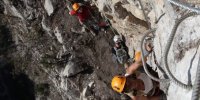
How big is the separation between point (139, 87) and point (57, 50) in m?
5.56

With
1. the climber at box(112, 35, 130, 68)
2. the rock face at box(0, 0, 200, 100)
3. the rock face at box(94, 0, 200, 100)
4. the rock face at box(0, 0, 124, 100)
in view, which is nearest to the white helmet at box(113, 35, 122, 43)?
the climber at box(112, 35, 130, 68)

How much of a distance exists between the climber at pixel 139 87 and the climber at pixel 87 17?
4205mm

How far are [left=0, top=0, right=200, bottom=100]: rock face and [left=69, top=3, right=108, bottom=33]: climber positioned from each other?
23 cm

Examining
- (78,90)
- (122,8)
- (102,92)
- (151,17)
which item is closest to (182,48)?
(151,17)

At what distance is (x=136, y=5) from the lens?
6.68 meters

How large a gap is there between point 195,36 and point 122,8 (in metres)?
3.74

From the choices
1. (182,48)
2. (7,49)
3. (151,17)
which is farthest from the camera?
(7,49)

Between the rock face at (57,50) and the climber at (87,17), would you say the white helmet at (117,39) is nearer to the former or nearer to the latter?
the rock face at (57,50)

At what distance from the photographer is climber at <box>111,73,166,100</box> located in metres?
5.92

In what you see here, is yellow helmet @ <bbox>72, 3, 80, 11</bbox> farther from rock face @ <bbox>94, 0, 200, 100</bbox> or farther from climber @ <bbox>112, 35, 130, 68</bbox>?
rock face @ <bbox>94, 0, 200, 100</bbox>

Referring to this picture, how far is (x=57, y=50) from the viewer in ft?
36.5

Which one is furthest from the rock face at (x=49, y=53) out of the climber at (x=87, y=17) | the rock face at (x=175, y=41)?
the rock face at (x=175, y=41)

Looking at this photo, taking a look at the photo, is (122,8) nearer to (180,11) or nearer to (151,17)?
(151,17)

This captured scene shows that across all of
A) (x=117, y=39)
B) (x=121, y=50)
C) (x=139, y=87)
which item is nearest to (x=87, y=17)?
(x=117, y=39)
